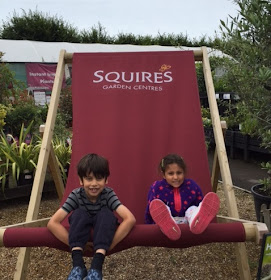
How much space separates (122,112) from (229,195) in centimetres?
99

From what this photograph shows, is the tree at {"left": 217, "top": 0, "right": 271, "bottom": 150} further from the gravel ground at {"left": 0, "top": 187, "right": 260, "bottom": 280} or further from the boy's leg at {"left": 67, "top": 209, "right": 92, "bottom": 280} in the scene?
Result: the boy's leg at {"left": 67, "top": 209, "right": 92, "bottom": 280}

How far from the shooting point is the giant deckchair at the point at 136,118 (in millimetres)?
2309

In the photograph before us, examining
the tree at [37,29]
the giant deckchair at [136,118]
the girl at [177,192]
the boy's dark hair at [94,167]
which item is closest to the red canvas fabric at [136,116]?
the giant deckchair at [136,118]

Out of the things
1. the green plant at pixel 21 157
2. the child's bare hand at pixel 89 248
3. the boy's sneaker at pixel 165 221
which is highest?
the green plant at pixel 21 157

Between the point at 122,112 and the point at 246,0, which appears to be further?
the point at 122,112

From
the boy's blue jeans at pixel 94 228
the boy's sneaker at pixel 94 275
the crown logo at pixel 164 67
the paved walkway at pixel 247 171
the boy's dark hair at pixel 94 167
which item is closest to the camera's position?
the boy's sneaker at pixel 94 275

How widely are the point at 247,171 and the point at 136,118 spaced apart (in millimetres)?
3073

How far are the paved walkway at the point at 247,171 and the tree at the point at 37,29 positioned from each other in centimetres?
1583

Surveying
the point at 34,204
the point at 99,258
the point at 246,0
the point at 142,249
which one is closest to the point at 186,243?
the point at 99,258

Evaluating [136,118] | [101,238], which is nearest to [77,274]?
[101,238]

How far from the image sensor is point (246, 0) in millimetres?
2094

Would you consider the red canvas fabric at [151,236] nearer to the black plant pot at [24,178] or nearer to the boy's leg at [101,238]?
the boy's leg at [101,238]

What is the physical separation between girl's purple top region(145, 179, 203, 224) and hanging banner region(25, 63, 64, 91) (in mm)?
10974

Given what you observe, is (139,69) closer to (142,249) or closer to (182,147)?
(182,147)
